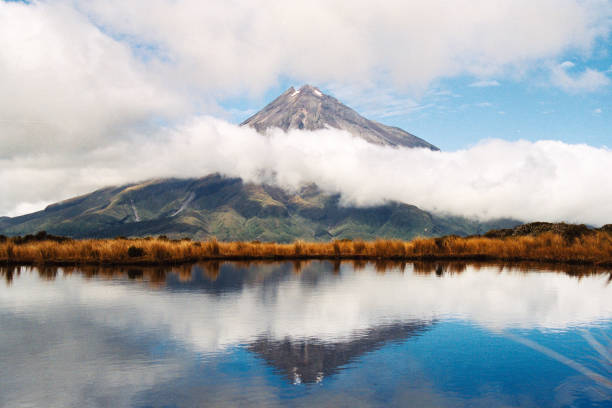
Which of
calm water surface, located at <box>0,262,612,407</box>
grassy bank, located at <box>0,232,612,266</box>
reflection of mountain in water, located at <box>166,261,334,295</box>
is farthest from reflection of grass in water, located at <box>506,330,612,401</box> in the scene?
grassy bank, located at <box>0,232,612,266</box>

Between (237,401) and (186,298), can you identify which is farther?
(186,298)

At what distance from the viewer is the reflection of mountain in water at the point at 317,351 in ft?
32.1

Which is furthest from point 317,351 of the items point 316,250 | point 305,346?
point 316,250

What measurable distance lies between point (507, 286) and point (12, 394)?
2015 cm

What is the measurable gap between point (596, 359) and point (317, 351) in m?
6.53

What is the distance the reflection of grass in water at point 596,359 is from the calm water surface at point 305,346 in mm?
52

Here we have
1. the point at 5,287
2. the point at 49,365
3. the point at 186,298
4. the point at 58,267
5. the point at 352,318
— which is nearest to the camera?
the point at 49,365

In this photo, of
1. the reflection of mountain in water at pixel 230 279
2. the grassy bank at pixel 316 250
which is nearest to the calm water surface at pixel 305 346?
the reflection of mountain in water at pixel 230 279

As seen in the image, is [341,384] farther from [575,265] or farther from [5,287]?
[575,265]

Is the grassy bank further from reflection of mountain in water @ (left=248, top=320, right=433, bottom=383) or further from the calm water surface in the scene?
reflection of mountain in water @ (left=248, top=320, right=433, bottom=383)

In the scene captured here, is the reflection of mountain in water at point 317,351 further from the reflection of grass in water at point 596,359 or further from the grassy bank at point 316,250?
the grassy bank at point 316,250

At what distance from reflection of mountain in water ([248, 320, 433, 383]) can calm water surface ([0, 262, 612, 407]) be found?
44 millimetres

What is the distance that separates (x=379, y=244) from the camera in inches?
1694

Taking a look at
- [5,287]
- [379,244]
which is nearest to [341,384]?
[5,287]
